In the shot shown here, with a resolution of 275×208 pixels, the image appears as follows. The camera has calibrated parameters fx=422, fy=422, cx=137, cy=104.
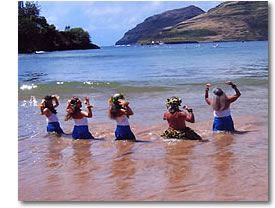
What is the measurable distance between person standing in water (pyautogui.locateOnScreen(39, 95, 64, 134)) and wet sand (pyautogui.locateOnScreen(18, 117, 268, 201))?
340mm

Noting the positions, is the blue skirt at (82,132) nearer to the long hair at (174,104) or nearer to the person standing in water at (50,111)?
the person standing in water at (50,111)

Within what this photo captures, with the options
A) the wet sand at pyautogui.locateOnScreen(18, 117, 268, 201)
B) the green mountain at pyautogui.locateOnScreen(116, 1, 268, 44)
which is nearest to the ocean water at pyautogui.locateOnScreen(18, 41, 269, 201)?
the wet sand at pyautogui.locateOnScreen(18, 117, 268, 201)

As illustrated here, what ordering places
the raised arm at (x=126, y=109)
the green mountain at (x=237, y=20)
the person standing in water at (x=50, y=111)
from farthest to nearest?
the person standing in water at (x=50, y=111)
the raised arm at (x=126, y=109)
the green mountain at (x=237, y=20)

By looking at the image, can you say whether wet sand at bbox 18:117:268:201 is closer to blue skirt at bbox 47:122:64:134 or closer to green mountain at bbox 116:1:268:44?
blue skirt at bbox 47:122:64:134

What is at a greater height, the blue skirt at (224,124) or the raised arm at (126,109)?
the raised arm at (126,109)

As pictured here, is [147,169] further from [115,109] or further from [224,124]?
[224,124]

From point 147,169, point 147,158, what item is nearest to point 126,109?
point 147,158

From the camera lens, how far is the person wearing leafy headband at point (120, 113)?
642 centimetres

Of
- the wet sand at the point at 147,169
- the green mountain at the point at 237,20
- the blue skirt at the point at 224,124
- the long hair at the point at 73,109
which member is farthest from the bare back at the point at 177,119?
the green mountain at the point at 237,20

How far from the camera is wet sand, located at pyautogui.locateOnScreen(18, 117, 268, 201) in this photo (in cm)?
445

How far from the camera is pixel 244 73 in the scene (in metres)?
14.8

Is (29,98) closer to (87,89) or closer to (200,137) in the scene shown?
(87,89)

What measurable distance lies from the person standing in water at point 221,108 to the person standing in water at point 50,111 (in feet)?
8.57
